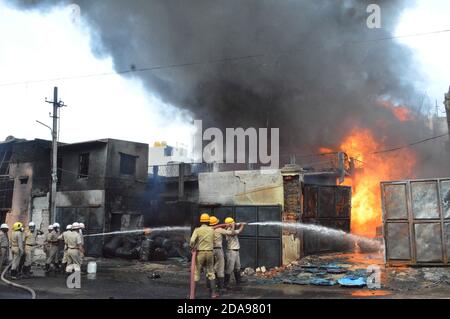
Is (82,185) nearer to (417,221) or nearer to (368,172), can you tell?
(417,221)

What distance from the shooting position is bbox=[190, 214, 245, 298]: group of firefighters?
8.59m

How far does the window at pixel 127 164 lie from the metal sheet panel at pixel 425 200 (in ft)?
51.4

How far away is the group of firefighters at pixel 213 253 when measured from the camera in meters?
8.59

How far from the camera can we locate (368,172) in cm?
2645

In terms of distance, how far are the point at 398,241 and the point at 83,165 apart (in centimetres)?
1698

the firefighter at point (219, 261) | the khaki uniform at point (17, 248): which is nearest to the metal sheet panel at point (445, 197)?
the firefighter at point (219, 261)

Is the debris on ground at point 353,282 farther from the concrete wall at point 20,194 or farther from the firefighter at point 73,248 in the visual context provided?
the concrete wall at point 20,194

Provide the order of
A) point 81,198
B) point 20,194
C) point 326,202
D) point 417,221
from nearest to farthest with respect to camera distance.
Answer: point 417,221, point 326,202, point 81,198, point 20,194

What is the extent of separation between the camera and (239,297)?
8.50m

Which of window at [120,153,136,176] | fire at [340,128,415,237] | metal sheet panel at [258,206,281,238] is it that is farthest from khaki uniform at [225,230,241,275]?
fire at [340,128,415,237]

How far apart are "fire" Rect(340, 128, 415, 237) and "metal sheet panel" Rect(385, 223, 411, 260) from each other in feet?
39.7

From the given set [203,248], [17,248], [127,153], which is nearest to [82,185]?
[127,153]
